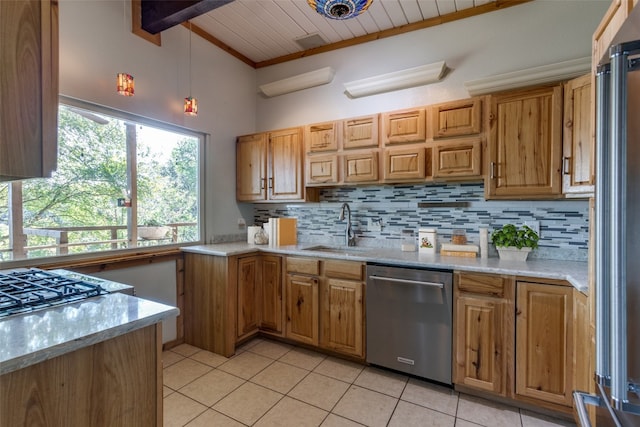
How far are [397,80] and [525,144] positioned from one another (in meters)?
1.22

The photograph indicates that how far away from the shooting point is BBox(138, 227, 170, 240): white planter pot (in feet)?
8.52

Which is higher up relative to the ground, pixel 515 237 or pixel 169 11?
pixel 169 11

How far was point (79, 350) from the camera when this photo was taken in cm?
88

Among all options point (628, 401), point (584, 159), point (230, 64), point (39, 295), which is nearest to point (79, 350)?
point (39, 295)

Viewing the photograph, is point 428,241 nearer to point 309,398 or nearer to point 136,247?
point 309,398

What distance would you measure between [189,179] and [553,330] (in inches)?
126

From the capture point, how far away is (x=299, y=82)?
3.21 meters

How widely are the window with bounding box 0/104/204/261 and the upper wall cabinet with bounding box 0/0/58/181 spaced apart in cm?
116

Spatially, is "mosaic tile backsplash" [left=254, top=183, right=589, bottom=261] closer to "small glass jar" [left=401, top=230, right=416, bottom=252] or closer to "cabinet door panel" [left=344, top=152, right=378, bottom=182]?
"small glass jar" [left=401, top=230, right=416, bottom=252]

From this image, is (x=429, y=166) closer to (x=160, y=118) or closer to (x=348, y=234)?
(x=348, y=234)

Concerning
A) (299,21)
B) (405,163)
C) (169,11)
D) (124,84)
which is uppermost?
(299,21)

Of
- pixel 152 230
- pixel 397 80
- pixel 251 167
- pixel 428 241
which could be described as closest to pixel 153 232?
pixel 152 230

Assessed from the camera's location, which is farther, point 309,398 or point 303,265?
point 303,265

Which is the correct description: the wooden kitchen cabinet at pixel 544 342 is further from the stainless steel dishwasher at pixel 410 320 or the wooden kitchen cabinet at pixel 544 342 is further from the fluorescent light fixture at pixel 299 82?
the fluorescent light fixture at pixel 299 82
